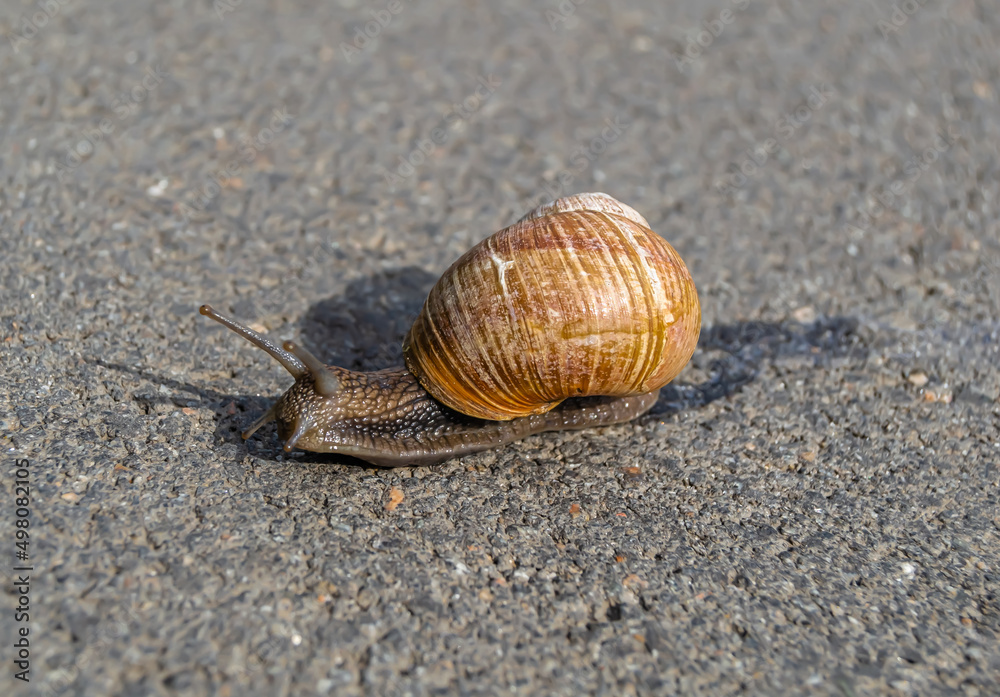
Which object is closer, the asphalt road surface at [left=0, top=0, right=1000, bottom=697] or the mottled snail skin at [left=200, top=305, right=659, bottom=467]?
the asphalt road surface at [left=0, top=0, right=1000, bottom=697]

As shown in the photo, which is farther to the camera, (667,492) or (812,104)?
(812,104)

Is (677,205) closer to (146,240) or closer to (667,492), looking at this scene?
(667,492)

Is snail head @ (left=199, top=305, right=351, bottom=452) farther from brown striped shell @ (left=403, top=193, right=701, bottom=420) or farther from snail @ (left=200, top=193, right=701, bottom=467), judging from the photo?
brown striped shell @ (left=403, top=193, right=701, bottom=420)

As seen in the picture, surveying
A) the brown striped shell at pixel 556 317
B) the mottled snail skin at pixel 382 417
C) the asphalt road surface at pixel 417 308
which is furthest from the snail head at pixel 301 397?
the brown striped shell at pixel 556 317

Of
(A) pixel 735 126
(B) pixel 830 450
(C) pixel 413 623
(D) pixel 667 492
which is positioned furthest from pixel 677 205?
(C) pixel 413 623

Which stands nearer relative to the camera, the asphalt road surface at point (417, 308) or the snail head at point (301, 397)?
the asphalt road surface at point (417, 308)

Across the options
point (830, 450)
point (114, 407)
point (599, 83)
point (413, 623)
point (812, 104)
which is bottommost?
point (114, 407)

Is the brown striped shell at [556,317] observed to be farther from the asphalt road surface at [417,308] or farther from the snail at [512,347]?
the asphalt road surface at [417,308]

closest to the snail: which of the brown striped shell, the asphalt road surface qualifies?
the brown striped shell
